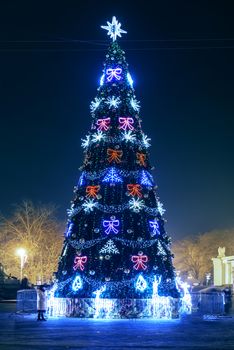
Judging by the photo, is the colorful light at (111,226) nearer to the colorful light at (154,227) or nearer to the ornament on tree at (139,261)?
the ornament on tree at (139,261)

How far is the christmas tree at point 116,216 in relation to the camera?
23.6m

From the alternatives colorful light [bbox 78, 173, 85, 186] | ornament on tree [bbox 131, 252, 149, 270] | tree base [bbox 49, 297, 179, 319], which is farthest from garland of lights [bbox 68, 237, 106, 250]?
colorful light [bbox 78, 173, 85, 186]

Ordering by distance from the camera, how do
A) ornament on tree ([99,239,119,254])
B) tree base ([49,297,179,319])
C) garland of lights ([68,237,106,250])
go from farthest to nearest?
garland of lights ([68,237,106,250]), ornament on tree ([99,239,119,254]), tree base ([49,297,179,319])

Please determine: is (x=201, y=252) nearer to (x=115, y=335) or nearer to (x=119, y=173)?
(x=119, y=173)

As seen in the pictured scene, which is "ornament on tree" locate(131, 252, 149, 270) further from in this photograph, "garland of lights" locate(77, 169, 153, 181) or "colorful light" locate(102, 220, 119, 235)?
"garland of lights" locate(77, 169, 153, 181)

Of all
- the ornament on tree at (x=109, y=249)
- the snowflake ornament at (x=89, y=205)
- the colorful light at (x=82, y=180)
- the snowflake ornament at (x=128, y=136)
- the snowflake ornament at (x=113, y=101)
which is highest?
the snowflake ornament at (x=113, y=101)

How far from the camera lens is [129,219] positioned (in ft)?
79.5

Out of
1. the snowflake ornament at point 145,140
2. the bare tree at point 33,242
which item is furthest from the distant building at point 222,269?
the snowflake ornament at point 145,140

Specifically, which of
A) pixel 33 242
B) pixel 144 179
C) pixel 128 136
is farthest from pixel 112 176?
pixel 33 242

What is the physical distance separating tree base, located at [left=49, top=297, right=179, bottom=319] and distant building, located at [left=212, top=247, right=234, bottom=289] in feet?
228

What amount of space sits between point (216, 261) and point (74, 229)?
73.4m

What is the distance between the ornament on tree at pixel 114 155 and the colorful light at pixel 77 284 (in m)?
5.15

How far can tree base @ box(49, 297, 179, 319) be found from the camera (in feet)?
75.8

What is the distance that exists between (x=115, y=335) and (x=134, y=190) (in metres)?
9.38
